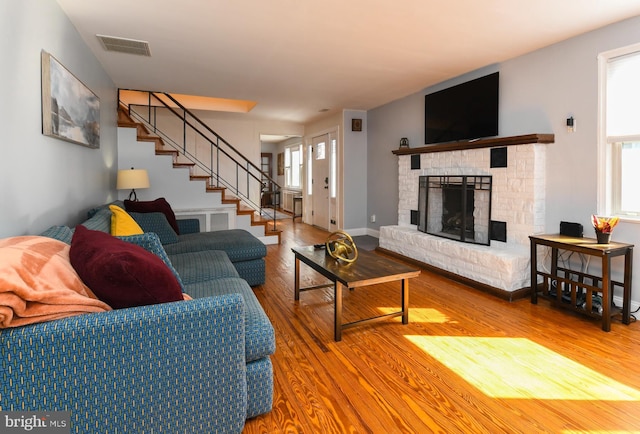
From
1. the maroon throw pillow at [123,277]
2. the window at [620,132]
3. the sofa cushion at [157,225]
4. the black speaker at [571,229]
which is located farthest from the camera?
the sofa cushion at [157,225]

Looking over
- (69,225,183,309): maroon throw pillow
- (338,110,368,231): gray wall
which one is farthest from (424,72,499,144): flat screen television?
(69,225,183,309): maroon throw pillow

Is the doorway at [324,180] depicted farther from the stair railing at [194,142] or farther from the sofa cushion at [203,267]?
the sofa cushion at [203,267]

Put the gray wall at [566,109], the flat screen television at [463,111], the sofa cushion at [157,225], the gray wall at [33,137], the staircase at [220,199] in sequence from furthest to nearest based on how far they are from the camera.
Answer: the staircase at [220,199] → the flat screen television at [463,111] → the sofa cushion at [157,225] → the gray wall at [566,109] → the gray wall at [33,137]

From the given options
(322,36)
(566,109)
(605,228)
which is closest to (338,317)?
(605,228)

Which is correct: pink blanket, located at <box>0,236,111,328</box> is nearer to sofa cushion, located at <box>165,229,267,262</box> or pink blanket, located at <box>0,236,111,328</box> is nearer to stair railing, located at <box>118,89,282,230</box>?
sofa cushion, located at <box>165,229,267,262</box>

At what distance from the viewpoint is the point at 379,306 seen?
3184mm

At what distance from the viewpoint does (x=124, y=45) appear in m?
3.49

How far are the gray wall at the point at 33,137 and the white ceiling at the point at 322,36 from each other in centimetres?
38

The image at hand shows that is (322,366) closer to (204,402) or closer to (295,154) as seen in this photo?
(204,402)

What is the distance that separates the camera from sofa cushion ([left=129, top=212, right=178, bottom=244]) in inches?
147

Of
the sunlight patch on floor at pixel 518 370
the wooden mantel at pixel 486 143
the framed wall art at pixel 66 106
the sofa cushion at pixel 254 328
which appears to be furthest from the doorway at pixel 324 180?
the sofa cushion at pixel 254 328

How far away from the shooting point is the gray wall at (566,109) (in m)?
3.05

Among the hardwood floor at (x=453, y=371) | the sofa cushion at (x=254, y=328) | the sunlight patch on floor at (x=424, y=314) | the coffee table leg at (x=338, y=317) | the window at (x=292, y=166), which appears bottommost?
the hardwood floor at (x=453, y=371)

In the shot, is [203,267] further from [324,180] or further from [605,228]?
[324,180]
